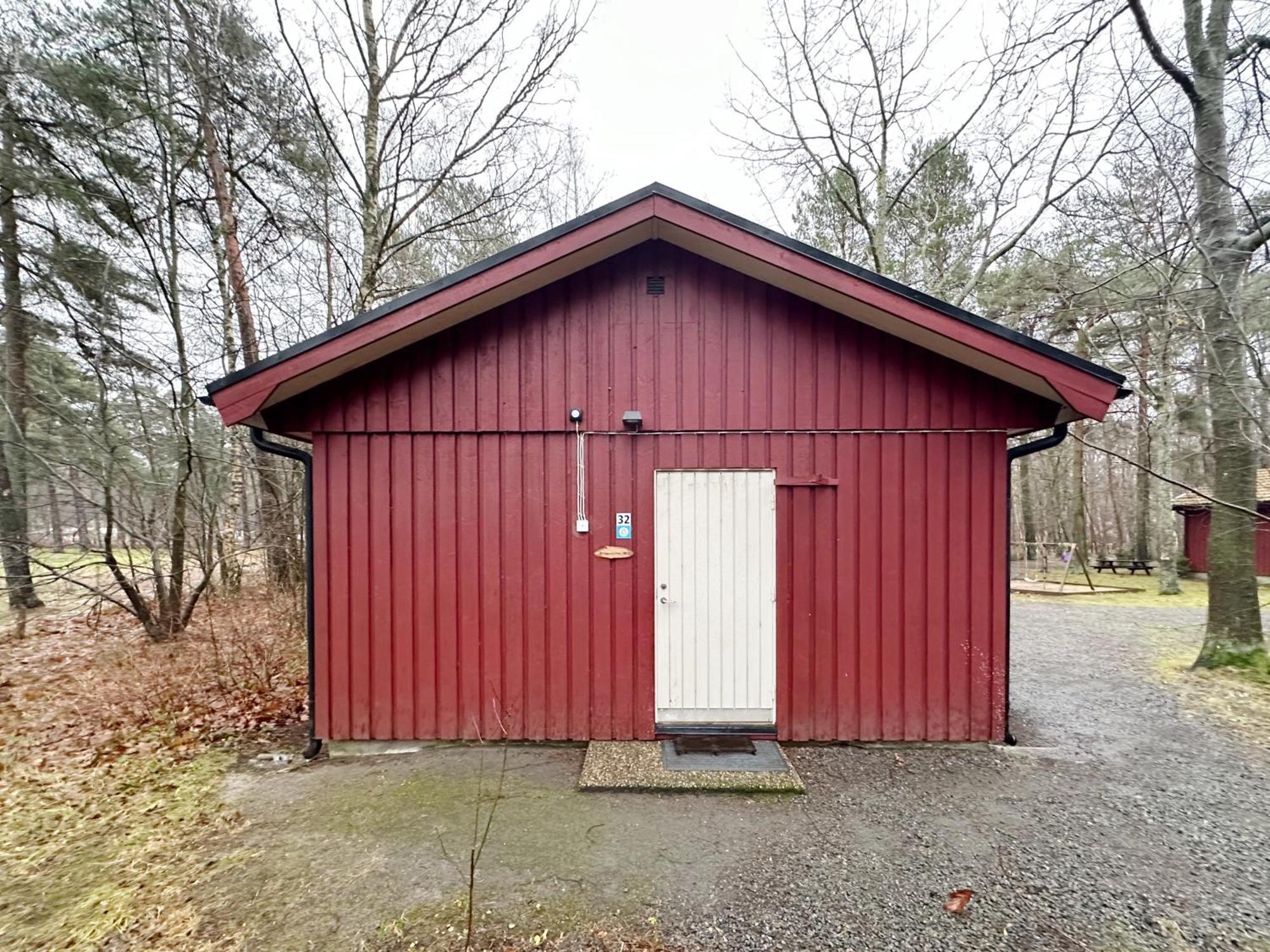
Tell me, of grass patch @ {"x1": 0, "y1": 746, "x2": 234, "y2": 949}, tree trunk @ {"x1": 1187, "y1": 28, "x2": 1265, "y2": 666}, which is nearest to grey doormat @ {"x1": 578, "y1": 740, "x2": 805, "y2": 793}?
grass patch @ {"x1": 0, "y1": 746, "x2": 234, "y2": 949}

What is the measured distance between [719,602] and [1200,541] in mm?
17955

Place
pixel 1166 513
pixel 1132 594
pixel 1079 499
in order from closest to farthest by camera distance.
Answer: pixel 1132 594 → pixel 1166 513 → pixel 1079 499

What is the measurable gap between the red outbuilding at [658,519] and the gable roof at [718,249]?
0.29m

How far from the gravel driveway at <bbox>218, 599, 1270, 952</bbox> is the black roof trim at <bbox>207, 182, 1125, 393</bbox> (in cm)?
265

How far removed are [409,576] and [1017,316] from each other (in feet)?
33.2

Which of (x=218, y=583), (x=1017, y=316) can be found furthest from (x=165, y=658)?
(x=1017, y=316)

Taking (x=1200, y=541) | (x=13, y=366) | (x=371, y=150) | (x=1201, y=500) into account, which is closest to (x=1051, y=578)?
(x=1201, y=500)

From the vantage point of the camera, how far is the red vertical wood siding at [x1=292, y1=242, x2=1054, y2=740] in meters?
3.94

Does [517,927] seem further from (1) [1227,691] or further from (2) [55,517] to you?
(2) [55,517]

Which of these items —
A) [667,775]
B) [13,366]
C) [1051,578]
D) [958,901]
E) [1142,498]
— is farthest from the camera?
[1142,498]

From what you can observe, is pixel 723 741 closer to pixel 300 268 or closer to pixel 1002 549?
pixel 1002 549

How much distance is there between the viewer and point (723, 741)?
3955mm

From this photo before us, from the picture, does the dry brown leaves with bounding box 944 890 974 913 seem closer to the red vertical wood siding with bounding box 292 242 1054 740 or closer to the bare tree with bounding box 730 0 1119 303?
the red vertical wood siding with bounding box 292 242 1054 740

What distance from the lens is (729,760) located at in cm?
371
